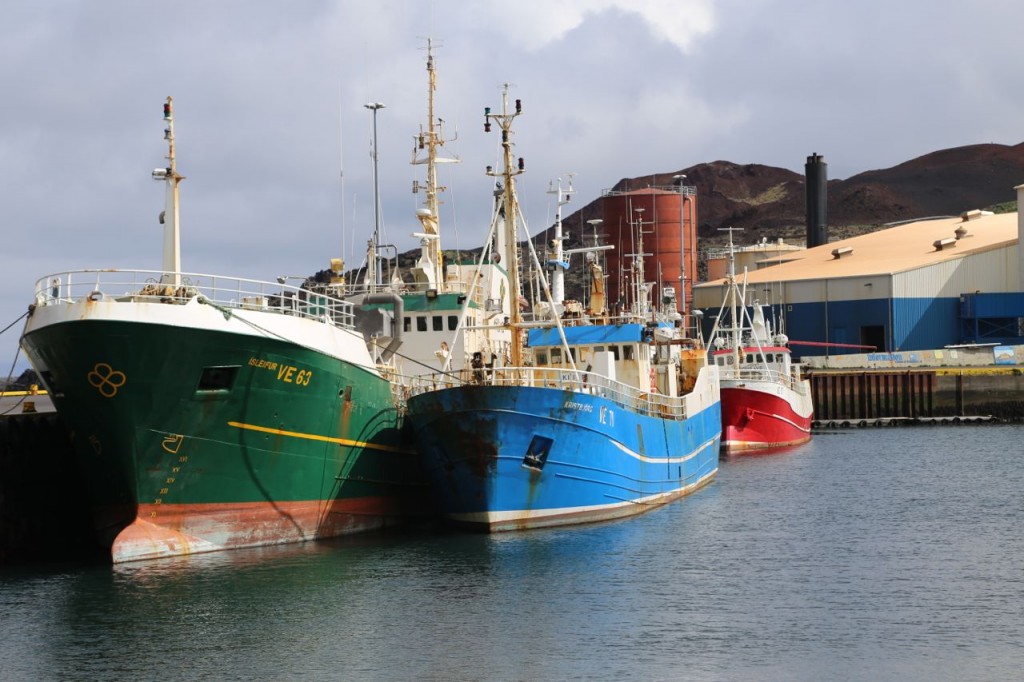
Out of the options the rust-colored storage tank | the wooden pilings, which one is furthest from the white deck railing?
the rust-colored storage tank

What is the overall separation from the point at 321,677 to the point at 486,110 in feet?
56.6

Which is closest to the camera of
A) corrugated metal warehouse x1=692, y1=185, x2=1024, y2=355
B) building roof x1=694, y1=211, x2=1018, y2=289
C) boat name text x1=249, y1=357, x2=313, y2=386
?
boat name text x1=249, y1=357, x2=313, y2=386

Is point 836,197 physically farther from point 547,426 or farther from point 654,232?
point 547,426

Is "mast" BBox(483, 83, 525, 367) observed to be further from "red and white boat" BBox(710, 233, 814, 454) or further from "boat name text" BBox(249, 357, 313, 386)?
"red and white boat" BBox(710, 233, 814, 454)

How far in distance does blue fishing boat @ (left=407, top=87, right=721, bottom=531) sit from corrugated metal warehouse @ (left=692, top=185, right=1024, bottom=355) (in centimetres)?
4834

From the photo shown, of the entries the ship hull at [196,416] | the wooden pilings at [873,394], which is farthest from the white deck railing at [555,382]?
the wooden pilings at [873,394]

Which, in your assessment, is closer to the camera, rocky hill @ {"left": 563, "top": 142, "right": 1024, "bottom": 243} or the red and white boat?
the red and white boat

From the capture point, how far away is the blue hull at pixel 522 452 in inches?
1168

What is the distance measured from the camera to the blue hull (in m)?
29.7

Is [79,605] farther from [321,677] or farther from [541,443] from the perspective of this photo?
[541,443]

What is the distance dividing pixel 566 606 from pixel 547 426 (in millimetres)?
6614

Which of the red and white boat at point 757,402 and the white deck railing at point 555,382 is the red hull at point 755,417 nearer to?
the red and white boat at point 757,402

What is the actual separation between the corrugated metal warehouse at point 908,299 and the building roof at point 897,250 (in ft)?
0.62

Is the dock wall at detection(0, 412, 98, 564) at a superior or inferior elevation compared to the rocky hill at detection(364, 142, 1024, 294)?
inferior
